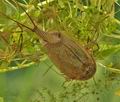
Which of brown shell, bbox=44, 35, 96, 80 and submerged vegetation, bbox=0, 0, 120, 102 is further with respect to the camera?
submerged vegetation, bbox=0, 0, 120, 102

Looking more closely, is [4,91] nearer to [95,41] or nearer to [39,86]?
[39,86]

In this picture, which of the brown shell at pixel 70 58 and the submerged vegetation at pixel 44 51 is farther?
the submerged vegetation at pixel 44 51

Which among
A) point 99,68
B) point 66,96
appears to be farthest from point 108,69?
point 66,96

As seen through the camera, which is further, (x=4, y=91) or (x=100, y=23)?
(x=4, y=91)

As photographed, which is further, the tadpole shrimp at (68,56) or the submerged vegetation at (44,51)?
the submerged vegetation at (44,51)
